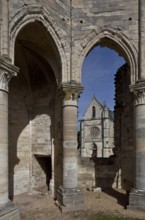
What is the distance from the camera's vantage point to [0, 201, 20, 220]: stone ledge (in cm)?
573

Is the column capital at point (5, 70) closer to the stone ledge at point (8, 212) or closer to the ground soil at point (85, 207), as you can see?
the stone ledge at point (8, 212)

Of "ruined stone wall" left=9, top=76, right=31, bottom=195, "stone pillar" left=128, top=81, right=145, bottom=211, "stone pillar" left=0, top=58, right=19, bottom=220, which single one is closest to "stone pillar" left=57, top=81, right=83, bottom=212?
"stone pillar" left=128, top=81, right=145, bottom=211

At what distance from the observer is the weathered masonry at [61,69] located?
6406mm

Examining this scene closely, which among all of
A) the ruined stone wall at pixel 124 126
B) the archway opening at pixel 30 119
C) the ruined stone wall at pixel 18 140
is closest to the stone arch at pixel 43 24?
the archway opening at pixel 30 119

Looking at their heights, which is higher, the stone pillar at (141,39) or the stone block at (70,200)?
the stone pillar at (141,39)

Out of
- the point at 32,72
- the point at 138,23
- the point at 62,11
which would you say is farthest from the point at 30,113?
the point at 138,23

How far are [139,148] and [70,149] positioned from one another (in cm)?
231

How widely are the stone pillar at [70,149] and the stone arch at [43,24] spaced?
0.61 m

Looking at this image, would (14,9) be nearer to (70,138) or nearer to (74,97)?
(74,97)

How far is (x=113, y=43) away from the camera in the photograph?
28.4 feet

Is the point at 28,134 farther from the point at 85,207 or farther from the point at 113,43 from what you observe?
the point at 113,43

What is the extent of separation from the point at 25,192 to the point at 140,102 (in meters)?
6.28

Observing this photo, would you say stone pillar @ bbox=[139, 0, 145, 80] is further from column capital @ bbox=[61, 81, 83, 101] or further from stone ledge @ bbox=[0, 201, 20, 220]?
stone ledge @ bbox=[0, 201, 20, 220]

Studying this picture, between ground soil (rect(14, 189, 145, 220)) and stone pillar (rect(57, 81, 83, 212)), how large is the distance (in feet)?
1.55
